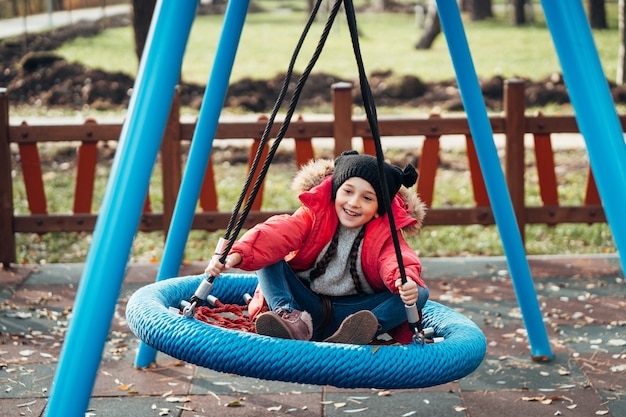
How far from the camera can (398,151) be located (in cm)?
1027

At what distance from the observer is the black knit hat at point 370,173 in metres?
3.43

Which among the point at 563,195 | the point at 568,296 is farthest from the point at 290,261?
the point at 563,195

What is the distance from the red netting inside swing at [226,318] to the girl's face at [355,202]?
0.52m

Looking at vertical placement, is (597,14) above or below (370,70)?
above

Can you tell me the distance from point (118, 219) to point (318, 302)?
1172mm

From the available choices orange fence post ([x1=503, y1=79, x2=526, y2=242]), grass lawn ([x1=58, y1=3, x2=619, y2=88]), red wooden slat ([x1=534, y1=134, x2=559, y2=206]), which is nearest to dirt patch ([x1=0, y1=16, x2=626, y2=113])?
grass lawn ([x1=58, y1=3, x2=619, y2=88])

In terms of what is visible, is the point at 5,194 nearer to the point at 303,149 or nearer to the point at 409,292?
the point at 303,149

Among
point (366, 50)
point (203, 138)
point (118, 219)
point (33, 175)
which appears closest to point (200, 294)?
point (118, 219)

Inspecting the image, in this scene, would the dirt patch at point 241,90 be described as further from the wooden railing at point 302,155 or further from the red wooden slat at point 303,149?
the red wooden slat at point 303,149

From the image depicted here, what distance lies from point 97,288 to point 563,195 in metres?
6.88

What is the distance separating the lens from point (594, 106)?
2.76 metres

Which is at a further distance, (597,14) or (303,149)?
(597,14)

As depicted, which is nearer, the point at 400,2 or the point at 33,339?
the point at 33,339

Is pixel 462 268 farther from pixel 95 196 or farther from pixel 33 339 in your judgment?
pixel 95 196
